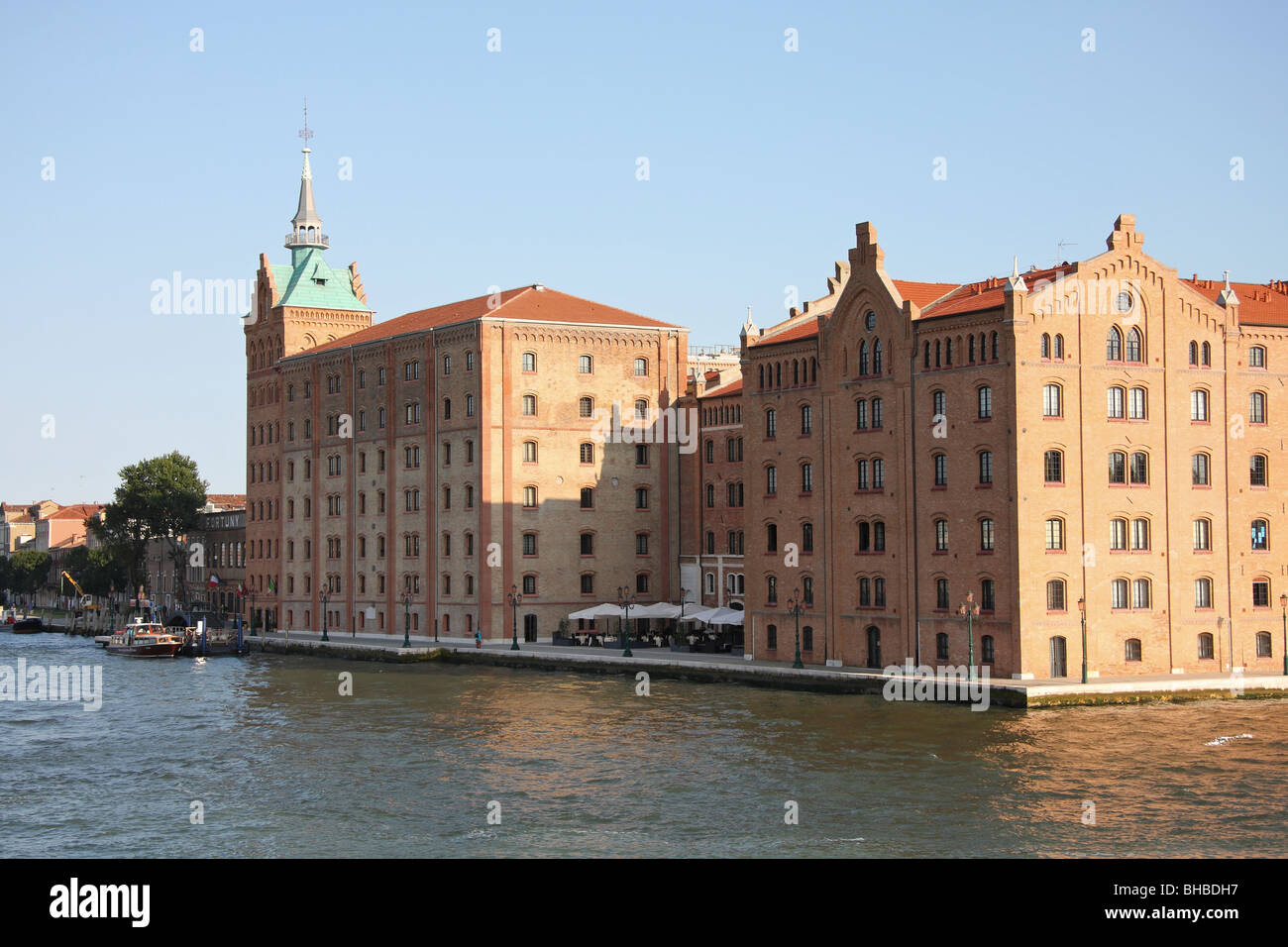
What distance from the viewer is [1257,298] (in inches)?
2608

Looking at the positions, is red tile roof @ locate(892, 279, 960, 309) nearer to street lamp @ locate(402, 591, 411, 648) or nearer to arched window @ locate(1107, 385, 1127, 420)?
arched window @ locate(1107, 385, 1127, 420)

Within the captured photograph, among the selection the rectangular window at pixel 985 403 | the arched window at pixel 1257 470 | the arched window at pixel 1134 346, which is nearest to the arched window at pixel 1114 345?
the arched window at pixel 1134 346

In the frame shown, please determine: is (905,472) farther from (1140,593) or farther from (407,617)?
(407,617)

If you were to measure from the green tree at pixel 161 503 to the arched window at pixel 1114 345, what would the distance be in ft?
336

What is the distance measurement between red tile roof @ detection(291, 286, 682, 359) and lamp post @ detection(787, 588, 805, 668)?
27649 millimetres

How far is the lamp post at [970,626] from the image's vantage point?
55.5 meters

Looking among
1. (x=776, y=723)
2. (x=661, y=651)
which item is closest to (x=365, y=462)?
(x=661, y=651)

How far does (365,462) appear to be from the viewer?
3826 inches

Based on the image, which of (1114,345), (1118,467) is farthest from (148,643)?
(1114,345)
